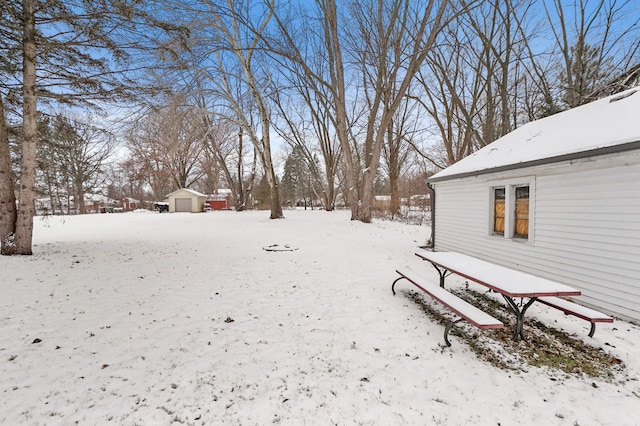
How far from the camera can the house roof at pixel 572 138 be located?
156 inches

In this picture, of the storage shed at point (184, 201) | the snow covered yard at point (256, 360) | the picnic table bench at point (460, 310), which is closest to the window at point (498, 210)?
the snow covered yard at point (256, 360)

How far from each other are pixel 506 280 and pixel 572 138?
315 centimetres

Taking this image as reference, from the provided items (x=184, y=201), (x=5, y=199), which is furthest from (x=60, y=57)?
(x=184, y=201)

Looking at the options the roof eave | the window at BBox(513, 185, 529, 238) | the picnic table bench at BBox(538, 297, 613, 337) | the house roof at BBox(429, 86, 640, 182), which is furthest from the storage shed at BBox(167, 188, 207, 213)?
the picnic table bench at BBox(538, 297, 613, 337)

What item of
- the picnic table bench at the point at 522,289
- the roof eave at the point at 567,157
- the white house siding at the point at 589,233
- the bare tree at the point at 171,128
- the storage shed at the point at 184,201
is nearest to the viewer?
the picnic table bench at the point at 522,289

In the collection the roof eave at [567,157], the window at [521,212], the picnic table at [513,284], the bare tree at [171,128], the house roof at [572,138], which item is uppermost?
the bare tree at [171,128]

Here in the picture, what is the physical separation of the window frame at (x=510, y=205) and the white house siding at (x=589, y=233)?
87 millimetres

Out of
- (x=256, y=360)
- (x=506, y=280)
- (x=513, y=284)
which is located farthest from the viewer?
(x=506, y=280)

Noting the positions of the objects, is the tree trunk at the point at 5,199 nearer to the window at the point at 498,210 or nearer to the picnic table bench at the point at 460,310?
the picnic table bench at the point at 460,310

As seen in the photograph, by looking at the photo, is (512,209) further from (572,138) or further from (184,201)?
(184,201)

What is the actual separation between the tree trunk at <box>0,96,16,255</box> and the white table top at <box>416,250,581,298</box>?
9.72 meters

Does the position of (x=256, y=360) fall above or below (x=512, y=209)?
below

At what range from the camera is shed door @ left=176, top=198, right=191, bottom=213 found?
1073 inches

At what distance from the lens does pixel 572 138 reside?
482cm
